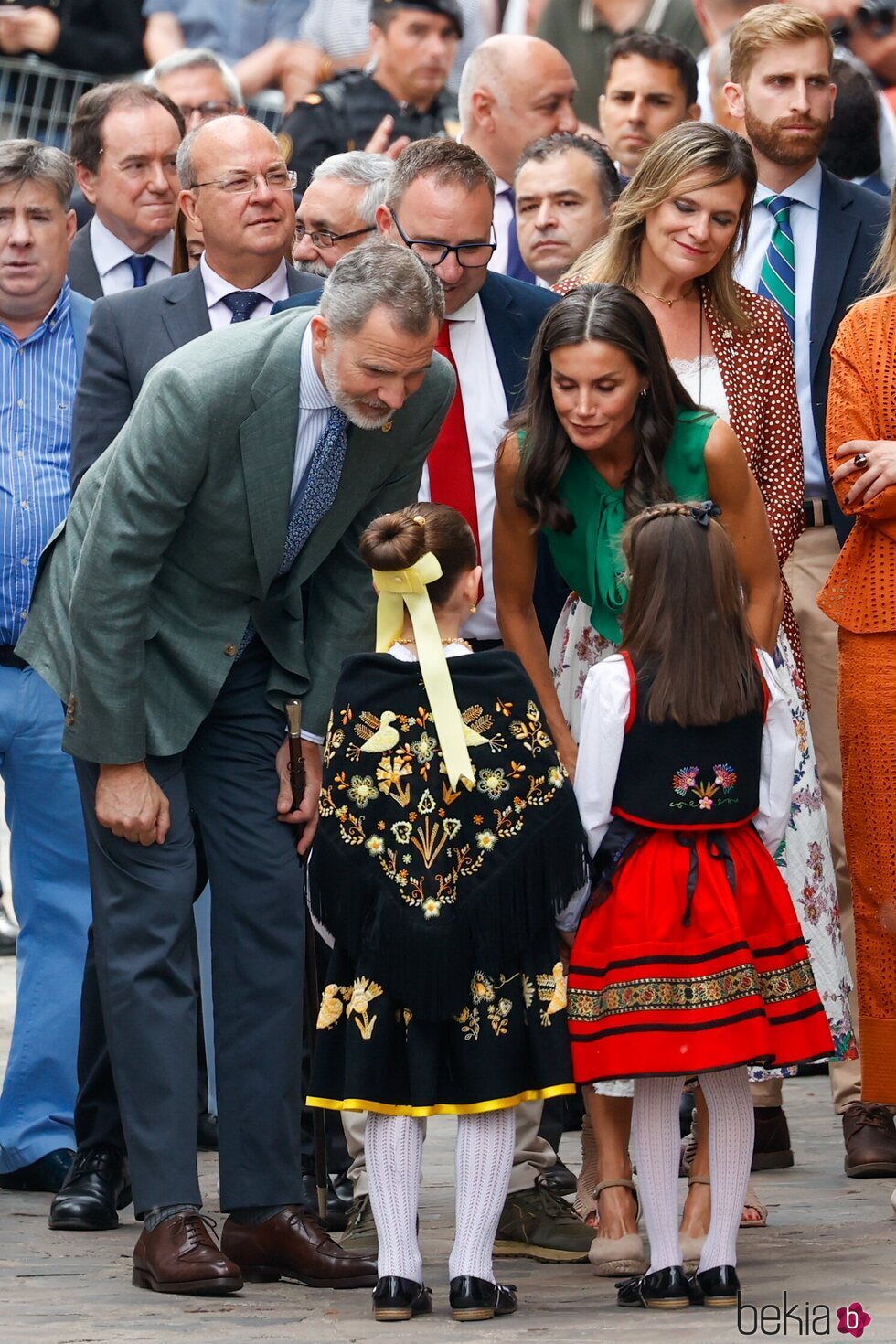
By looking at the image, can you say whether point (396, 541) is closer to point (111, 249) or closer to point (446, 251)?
point (446, 251)

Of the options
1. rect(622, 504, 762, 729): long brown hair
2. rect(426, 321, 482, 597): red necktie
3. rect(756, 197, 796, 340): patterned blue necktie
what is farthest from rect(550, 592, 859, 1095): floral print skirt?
rect(756, 197, 796, 340): patterned blue necktie

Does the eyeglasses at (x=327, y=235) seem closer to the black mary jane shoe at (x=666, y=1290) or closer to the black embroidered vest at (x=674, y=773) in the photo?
the black embroidered vest at (x=674, y=773)

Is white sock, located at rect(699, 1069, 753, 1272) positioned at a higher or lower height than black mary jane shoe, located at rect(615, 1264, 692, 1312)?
higher

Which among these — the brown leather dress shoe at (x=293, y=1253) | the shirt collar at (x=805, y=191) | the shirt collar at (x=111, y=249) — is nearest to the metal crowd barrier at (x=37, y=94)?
the shirt collar at (x=111, y=249)

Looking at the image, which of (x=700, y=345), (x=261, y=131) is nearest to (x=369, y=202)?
(x=261, y=131)

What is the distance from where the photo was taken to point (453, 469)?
18.1 ft

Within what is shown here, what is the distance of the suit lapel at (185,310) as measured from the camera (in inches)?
218

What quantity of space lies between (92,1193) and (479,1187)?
4.20 ft

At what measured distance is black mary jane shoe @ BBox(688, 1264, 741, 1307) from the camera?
4.54 m

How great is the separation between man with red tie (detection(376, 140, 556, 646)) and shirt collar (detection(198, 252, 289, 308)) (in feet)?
1.15

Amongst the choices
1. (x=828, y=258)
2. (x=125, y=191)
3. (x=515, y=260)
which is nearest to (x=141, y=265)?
(x=125, y=191)

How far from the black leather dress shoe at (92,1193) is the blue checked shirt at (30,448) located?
4.24ft

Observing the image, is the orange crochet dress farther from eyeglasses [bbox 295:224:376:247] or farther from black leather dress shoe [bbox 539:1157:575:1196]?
eyeglasses [bbox 295:224:376:247]

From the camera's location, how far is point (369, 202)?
6.36 meters
